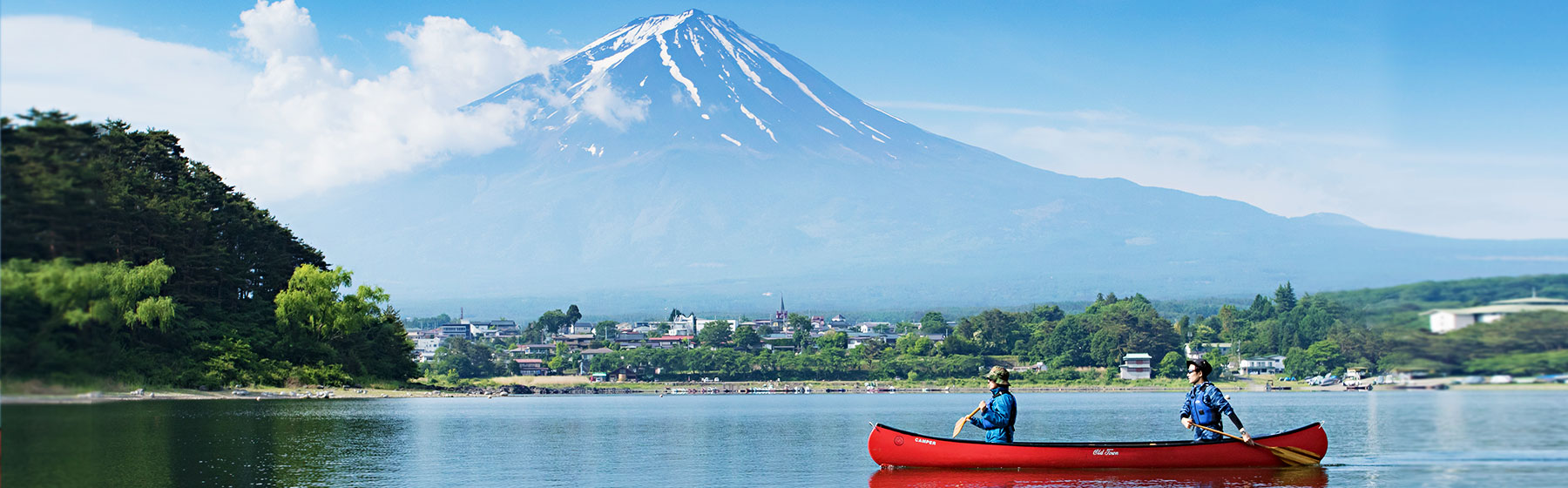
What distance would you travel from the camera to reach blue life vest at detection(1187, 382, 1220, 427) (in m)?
20.2

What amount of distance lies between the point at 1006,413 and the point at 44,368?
557 inches

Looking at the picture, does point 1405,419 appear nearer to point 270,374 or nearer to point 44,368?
point 44,368

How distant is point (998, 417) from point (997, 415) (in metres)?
0.03

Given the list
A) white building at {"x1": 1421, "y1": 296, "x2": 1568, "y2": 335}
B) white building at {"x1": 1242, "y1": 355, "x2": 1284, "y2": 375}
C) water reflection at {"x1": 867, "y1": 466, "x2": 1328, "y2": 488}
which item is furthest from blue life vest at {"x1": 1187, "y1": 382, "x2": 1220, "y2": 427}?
white building at {"x1": 1242, "y1": 355, "x2": 1284, "y2": 375}

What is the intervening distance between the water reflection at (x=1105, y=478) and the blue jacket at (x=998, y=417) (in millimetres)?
714

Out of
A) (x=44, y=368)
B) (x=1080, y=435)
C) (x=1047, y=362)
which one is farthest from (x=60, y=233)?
(x=1047, y=362)

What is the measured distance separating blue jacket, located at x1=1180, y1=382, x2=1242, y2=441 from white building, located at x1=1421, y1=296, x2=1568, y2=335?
6679 mm

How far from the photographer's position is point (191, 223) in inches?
2304

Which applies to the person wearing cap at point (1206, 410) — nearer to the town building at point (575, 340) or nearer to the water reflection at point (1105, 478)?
the water reflection at point (1105, 478)

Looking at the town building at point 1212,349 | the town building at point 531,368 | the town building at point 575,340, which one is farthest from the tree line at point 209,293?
the town building at point 575,340

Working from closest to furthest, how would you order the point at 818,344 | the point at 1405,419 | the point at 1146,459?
the point at 1405,419 < the point at 1146,459 < the point at 818,344

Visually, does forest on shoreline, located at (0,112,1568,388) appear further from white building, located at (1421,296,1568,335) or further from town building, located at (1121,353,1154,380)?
town building, located at (1121,353,1154,380)

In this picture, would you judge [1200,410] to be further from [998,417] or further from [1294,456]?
[998,417]

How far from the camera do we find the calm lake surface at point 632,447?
14.6 meters
